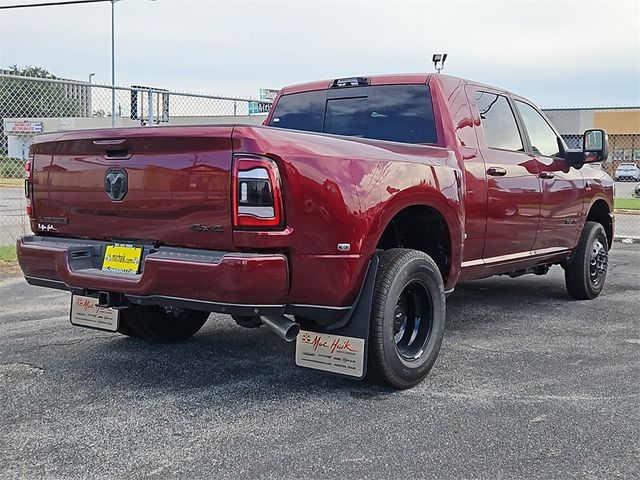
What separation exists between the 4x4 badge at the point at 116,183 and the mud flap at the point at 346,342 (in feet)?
4.05

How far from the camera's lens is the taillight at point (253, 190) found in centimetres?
329

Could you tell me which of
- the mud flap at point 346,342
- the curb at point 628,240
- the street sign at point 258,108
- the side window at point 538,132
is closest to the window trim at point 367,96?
the mud flap at point 346,342

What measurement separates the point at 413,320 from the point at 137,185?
1.82 metres

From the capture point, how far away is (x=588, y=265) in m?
6.68

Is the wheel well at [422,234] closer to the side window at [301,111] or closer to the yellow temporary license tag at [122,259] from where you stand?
the side window at [301,111]

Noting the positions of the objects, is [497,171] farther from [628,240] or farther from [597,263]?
[628,240]

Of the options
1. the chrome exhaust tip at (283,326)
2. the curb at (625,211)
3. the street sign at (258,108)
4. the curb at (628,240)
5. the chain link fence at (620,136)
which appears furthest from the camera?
the chain link fence at (620,136)

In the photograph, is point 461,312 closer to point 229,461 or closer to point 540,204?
point 540,204

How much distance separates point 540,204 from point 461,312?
4.04 feet

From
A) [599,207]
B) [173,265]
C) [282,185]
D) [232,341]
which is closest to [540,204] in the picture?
[599,207]

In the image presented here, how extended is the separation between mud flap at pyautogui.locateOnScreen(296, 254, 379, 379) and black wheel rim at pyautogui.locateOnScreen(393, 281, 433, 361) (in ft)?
1.58

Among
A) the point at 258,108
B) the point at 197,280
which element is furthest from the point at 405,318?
the point at 258,108

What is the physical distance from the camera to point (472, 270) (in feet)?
16.5

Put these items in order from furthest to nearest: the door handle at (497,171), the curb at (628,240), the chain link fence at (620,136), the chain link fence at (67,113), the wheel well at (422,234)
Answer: the chain link fence at (620,136) → the curb at (628,240) → the chain link fence at (67,113) → the door handle at (497,171) → the wheel well at (422,234)
